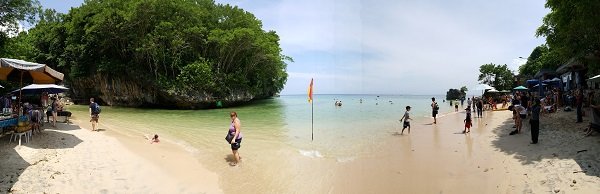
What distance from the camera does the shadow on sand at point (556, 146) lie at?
732cm

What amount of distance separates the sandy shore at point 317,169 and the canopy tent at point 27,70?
1.92 meters

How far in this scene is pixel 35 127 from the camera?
1106 cm

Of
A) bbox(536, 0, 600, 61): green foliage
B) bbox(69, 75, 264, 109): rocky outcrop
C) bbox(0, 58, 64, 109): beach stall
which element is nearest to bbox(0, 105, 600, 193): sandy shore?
bbox(0, 58, 64, 109): beach stall

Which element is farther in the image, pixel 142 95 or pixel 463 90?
pixel 463 90

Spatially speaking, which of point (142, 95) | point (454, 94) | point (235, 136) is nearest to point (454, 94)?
point (454, 94)

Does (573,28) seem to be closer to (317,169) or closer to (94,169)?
(317,169)

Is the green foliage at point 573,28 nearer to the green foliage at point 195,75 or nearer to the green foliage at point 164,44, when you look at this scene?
the green foliage at point 164,44

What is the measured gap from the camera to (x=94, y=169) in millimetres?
7602

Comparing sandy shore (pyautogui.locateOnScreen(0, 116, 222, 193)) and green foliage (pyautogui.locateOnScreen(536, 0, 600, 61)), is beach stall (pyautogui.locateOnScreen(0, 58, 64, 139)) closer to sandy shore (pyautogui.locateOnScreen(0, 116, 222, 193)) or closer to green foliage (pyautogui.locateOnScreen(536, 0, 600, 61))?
sandy shore (pyautogui.locateOnScreen(0, 116, 222, 193))

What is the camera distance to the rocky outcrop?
3558cm

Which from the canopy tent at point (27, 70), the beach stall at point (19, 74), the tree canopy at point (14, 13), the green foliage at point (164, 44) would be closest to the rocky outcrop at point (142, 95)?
the green foliage at point (164, 44)

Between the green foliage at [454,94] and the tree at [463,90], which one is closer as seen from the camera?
the tree at [463,90]

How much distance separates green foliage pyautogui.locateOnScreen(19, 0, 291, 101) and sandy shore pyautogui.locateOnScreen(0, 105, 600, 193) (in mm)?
23466

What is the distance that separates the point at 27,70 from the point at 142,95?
101 ft
